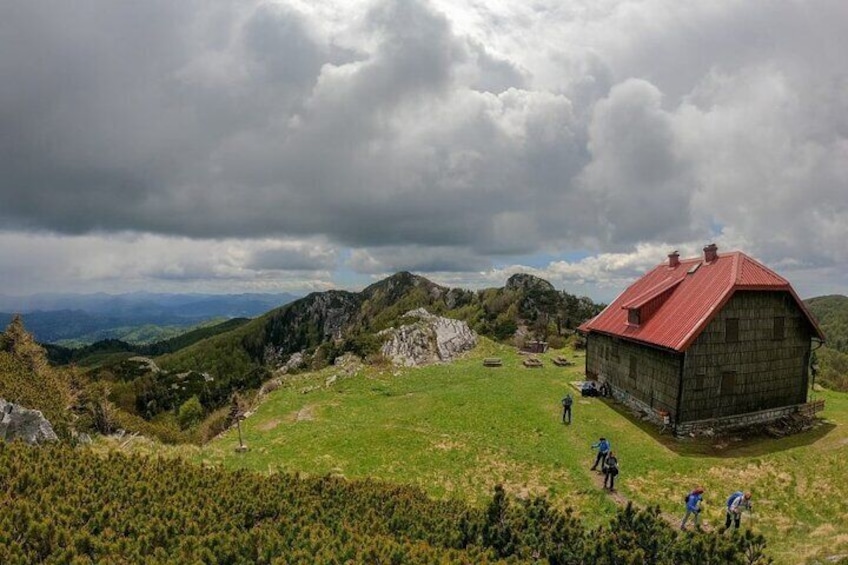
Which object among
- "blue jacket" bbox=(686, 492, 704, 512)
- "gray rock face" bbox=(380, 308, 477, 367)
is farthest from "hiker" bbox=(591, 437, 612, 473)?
"gray rock face" bbox=(380, 308, 477, 367)

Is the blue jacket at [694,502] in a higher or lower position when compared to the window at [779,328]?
lower

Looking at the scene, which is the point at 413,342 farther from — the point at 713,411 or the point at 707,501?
the point at 707,501

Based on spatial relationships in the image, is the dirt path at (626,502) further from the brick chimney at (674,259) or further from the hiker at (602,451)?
the brick chimney at (674,259)

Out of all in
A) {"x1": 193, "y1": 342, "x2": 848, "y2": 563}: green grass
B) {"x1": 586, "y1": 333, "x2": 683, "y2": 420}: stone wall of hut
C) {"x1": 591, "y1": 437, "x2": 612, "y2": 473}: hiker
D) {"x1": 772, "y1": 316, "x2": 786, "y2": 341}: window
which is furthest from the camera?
{"x1": 772, "y1": 316, "x2": 786, "y2": 341}: window

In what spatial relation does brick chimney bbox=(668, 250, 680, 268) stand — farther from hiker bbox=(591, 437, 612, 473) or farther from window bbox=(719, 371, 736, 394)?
hiker bbox=(591, 437, 612, 473)

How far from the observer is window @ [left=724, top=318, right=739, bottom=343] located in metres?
29.5

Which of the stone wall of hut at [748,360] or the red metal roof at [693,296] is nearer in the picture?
the red metal roof at [693,296]

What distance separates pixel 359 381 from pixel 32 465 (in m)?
35.0

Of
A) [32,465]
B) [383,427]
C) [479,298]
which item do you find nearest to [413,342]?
[383,427]

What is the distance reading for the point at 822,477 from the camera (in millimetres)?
22844

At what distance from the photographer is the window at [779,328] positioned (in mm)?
30734

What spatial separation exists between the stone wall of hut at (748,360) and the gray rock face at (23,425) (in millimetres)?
32802

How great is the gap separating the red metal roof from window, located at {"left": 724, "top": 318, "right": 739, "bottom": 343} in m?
1.53

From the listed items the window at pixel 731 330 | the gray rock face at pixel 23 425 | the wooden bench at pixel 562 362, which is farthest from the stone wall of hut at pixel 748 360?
the gray rock face at pixel 23 425
